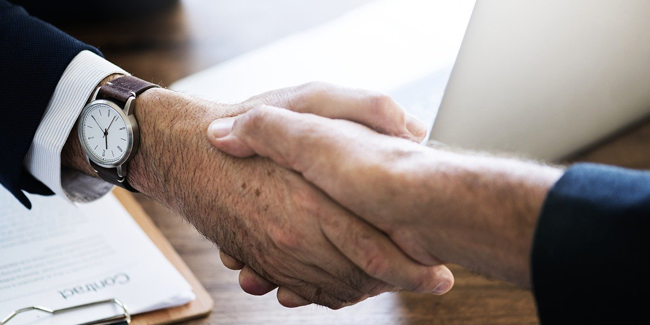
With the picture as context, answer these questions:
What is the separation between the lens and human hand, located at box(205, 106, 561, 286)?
0.51m

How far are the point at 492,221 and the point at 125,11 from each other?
125cm

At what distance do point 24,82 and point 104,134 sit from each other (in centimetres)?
16

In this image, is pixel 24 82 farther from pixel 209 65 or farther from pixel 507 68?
pixel 507 68

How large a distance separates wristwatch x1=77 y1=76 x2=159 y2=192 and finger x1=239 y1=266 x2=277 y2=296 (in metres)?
0.19

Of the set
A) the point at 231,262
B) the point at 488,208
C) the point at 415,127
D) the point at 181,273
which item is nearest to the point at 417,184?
the point at 488,208

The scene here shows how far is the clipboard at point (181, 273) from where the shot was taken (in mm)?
732

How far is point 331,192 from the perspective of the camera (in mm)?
615

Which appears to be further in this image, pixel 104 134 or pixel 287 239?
pixel 104 134

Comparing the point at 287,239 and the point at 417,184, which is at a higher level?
the point at 417,184

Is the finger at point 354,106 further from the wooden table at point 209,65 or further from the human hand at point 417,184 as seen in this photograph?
the wooden table at point 209,65

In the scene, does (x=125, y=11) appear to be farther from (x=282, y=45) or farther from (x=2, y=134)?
(x=2, y=134)

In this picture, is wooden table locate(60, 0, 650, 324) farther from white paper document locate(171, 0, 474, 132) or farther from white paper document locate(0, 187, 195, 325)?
white paper document locate(171, 0, 474, 132)

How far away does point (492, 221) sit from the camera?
20.3 inches

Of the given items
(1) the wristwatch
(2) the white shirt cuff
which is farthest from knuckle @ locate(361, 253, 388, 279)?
(2) the white shirt cuff
